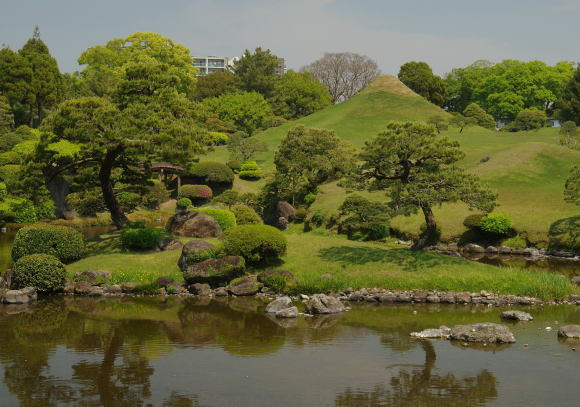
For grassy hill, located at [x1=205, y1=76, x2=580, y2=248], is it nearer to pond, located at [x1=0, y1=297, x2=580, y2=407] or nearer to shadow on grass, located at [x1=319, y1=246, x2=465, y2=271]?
shadow on grass, located at [x1=319, y1=246, x2=465, y2=271]

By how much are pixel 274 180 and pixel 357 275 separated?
1108 inches

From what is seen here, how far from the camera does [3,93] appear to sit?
84.9 metres

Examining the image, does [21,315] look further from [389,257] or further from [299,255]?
[389,257]

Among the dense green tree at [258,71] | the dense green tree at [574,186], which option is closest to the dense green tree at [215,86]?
the dense green tree at [258,71]

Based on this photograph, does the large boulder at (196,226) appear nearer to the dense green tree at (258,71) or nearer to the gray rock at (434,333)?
the gray rock at (434,333)

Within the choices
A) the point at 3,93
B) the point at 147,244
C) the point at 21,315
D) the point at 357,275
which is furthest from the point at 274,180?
the point at 3,93

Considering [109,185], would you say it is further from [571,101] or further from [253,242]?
[571,101]

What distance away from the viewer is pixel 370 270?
2808 centimetres

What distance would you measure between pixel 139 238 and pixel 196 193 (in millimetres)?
30514

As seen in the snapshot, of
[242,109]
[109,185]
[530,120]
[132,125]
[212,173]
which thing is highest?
[242,109]

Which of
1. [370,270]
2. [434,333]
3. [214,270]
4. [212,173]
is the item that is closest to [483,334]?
[434,333]

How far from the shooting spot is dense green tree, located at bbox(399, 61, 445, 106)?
125375mm

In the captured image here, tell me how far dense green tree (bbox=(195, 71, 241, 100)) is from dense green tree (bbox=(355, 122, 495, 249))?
92895 millimetres

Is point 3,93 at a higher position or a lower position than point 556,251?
higher
